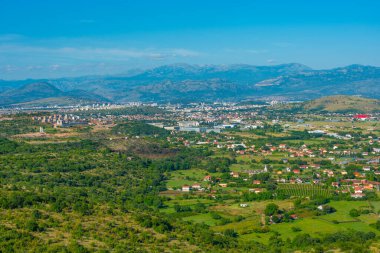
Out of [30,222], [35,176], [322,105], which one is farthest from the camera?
[322,105]

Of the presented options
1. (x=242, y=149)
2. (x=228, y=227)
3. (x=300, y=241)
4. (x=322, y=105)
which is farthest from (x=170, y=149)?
(x=322, y=105)

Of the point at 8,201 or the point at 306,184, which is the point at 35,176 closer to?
the point at 8,201

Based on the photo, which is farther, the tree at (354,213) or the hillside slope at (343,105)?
the hillside slope at (343,105)

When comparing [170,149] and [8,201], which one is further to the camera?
[170,149]

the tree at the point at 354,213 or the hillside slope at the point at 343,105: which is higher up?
the hillside slope at the point at 343,105

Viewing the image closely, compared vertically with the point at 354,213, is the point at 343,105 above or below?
above

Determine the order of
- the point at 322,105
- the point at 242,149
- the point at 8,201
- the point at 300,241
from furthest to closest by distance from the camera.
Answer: the point at 322,105
the point at 242,149
the point at 300,241
the point at 8,201

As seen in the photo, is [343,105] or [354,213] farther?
[343,105]

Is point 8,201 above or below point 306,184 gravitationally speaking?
above

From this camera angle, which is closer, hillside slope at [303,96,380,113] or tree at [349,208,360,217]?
tree at [349,208,360,217]

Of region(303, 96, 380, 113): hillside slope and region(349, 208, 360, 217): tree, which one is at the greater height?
region(303, 96, 380, 113): hillside slope
